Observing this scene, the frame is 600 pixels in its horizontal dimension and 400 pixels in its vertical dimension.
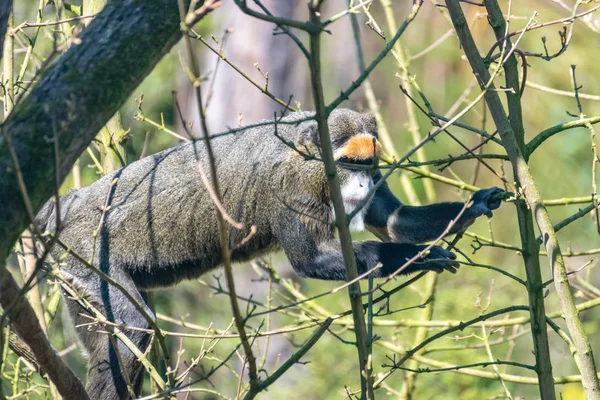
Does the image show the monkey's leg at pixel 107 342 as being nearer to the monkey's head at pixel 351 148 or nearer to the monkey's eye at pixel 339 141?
the monkey's head at pixel 351 148

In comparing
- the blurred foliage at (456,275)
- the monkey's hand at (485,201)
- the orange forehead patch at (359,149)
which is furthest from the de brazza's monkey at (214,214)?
the blurred foliage at (456,275)

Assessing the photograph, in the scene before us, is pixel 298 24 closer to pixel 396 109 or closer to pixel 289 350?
pixel 289 350

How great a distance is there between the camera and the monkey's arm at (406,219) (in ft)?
13.5

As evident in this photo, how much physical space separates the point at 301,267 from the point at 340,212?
2.11 m

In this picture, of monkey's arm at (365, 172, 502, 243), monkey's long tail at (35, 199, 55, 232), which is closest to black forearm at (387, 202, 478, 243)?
monkey's arm at (365, 172, 502, 243)

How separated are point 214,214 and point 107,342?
93 cm

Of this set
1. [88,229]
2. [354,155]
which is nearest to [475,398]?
[354,155]

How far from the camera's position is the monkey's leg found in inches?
161

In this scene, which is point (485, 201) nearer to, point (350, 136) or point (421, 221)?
point (421, 221)

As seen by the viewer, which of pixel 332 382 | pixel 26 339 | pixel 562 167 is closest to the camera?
pixel 26 339

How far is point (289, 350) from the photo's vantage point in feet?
34.6

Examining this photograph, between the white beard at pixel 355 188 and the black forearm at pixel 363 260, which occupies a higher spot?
the white beard at pixel 355 188

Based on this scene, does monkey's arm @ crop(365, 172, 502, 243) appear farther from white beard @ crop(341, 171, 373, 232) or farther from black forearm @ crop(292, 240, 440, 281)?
black forearm @ crop(292, 240, 440, 281)

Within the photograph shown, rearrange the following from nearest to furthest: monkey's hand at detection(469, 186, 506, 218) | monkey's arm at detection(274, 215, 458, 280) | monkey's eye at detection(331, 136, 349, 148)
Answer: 1. monkey's hand at detection(469, 186, 506, 218)
2. monkey's arm at detection(274, 215, 458, 280)
3. monkey's eye at detection(331, 136, 349, 148)
